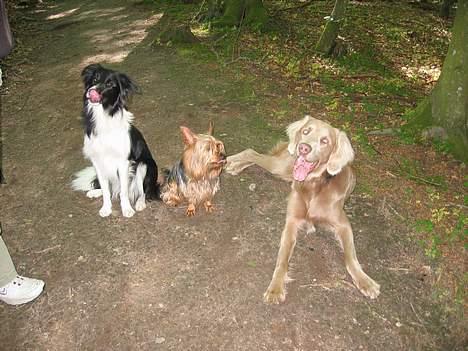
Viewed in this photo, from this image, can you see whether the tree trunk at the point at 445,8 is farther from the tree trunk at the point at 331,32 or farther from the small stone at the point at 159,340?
the small stone at the point at 159,340

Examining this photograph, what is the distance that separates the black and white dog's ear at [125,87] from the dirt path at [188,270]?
1644 mm

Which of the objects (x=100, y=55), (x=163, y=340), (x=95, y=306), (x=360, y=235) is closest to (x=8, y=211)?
(x=95, y=306)

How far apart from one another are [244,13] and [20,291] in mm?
10536

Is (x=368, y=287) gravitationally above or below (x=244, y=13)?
below

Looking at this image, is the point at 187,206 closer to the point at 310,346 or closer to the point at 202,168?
the point at 202,168

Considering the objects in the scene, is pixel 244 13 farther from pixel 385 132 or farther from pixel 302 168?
pixel 302 168

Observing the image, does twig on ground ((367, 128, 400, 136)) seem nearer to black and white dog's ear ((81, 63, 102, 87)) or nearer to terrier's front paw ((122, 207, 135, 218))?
terrier's front paw ((122, 207, 135, 218))

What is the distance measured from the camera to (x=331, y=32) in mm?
9859

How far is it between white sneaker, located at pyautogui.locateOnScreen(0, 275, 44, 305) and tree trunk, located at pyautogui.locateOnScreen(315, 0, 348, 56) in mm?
8588

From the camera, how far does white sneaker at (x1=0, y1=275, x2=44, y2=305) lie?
378 cm

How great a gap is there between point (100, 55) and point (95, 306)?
27.6ft

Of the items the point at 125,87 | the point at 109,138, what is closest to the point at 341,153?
the point at 125,87

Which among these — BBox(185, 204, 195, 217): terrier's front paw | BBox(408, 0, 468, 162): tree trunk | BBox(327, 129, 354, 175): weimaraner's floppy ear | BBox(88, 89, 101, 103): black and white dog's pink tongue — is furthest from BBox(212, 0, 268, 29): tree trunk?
BBox(88, 89, 101, 103): black and white dog's pink tongue

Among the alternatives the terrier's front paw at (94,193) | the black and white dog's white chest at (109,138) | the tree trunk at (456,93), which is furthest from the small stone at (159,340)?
the tree trunk at (456,93)
